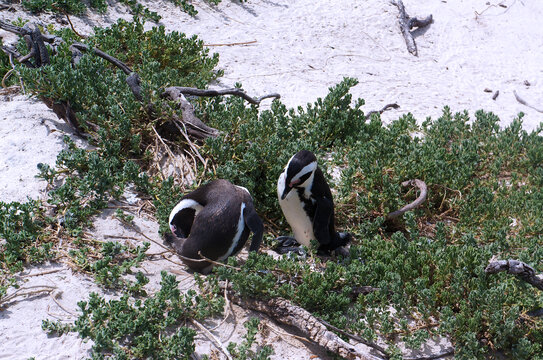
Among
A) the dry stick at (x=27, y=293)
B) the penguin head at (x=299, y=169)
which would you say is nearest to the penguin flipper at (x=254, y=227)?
the penguin head at (x=299, y=169)

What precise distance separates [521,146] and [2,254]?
202 inches

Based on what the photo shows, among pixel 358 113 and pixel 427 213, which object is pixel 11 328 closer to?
pixel 427 213

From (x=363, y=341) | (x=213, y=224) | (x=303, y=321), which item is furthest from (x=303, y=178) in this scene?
(x=363, y=341)

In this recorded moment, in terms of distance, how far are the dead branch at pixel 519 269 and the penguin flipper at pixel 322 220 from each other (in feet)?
4.26

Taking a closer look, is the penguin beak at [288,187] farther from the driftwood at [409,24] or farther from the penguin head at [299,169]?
the driftwood at [409,24]

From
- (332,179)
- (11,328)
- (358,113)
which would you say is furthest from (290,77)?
(11,328)

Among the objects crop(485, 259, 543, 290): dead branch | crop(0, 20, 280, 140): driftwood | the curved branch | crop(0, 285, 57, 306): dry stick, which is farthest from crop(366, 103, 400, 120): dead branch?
crop(0, 285, 57, 306): dry stick

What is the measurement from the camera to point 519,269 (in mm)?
3543

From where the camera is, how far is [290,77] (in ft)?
24.0

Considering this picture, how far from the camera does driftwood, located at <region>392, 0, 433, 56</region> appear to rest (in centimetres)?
845

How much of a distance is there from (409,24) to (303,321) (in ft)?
21.6

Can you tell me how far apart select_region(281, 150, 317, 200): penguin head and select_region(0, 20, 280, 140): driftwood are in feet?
3.94

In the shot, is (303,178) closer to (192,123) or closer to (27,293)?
(192,123)

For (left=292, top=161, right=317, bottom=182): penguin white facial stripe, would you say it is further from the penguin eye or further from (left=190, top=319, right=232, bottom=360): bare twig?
(left=190, top=319, right=232, bottom=360): bare twig
